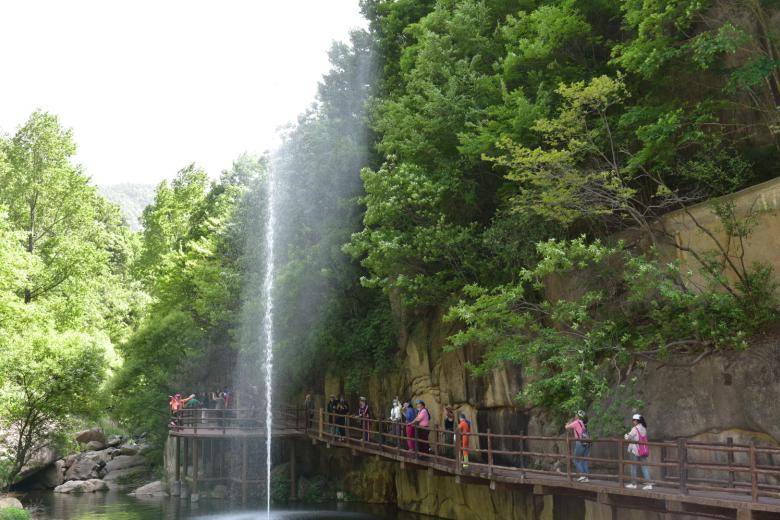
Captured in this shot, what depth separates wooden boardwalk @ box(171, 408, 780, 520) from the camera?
540 inches

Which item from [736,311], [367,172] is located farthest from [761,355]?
[367,172]

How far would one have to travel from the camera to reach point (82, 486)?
3778cm

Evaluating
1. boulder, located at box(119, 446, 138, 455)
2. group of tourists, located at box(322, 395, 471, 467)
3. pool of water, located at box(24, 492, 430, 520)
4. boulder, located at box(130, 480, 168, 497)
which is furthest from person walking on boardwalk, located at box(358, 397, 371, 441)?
boulder, located at box(119, 446, 138, 455)

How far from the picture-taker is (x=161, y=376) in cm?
3750

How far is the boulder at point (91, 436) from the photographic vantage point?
48.2 meters

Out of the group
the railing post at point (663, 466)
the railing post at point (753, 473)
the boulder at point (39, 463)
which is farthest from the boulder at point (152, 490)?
the railing post at point (753, 473)

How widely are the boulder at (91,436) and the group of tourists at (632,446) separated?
Answer: 124 ft

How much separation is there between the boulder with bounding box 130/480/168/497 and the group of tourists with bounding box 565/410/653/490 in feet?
74.7

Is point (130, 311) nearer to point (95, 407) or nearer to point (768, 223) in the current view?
point (95, 407)

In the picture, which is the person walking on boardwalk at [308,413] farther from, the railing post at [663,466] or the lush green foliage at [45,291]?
the railing post at [663,466]

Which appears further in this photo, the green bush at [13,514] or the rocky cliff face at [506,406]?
the green bush at [13,514]

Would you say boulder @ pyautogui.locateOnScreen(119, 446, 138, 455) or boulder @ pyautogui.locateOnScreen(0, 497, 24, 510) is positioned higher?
boulder @ pyautogui.locateOnScreen(119, 446, 138, 455)

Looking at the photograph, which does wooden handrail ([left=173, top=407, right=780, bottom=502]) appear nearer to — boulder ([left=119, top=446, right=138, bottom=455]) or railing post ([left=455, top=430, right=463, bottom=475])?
railing post ([left=455, top=430, right=463, bottom=475])

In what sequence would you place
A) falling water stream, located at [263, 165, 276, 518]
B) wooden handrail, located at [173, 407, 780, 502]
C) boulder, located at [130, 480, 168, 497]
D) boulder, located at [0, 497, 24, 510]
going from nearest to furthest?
wooden handrail, located at [173, 407, 780, 502] → boulder, located at [0, 497, 24, 510] → falling water stream, located at [263, 165, 276, 518] → boulder, located at [130, 480, 168, 497]
